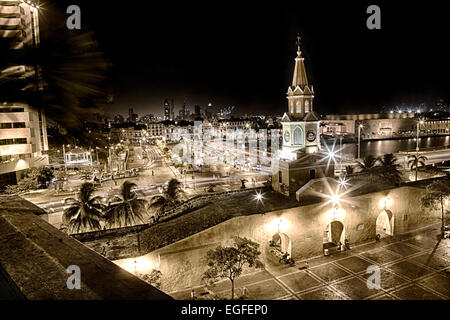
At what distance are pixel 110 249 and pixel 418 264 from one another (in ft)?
50.7

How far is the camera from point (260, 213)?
1603 cm

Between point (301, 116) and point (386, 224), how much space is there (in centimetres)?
943

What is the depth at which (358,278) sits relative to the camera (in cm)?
1514

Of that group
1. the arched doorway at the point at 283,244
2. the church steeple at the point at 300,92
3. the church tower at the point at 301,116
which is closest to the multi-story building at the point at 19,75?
the arched doorway at the point at 283,244

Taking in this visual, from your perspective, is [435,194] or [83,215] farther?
[435,194]

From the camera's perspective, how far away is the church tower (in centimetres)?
2205

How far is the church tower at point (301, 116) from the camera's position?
22.0m

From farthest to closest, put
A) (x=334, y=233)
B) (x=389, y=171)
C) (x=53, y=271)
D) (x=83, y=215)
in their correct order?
(x=389, y=171)
(x=334, y=233)
(x=83, y=215)
(x=53, y=271)

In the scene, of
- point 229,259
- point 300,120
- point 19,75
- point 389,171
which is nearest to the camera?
point 19,75

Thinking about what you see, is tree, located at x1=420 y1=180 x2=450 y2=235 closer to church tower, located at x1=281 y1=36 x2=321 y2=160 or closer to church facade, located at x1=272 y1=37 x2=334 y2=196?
church facade, located at x1=272 y1=37 x2=334 y2=196

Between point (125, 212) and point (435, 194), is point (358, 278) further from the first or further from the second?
point (125, 212)

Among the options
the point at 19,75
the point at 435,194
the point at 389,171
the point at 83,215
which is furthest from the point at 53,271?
the point at 389,171

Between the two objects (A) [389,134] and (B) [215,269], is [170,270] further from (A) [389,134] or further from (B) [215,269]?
(A) [389,134]

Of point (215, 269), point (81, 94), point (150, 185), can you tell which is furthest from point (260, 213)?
point (150, 185)
